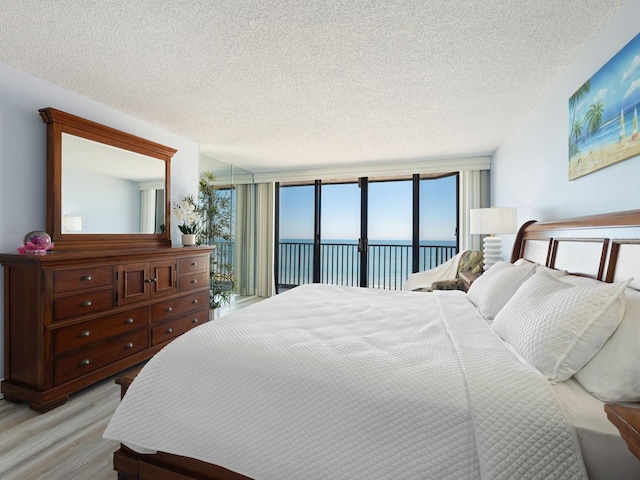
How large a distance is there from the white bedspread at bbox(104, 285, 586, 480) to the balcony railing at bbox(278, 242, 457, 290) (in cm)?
435

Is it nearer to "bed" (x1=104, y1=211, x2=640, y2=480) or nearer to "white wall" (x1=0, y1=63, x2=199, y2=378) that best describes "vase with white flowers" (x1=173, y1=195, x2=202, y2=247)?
"white wall" (x1=0, y1=63, x2=199, y2=378)

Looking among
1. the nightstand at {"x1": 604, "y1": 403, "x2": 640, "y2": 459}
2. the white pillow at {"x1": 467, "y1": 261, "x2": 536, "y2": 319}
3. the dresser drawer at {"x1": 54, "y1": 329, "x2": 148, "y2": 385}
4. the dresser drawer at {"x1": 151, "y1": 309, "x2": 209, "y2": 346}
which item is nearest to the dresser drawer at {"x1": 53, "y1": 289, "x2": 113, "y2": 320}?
the dresser drawer at {"x1": 54, "y1": 329, "x2": 148, "y2": 385}

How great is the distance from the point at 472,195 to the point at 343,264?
9.15 ft

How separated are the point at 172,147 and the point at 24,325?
7.91 feet

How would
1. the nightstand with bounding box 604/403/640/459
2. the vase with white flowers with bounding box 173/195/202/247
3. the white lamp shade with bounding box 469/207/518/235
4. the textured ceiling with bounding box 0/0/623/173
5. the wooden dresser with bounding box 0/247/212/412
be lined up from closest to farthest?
the nightstand with bounding box 604/403/640/459 → the textured ceiling with bounding box 0/0/623/173 → the wooden dresser with bounding box 0/247/212/412 → the white lamp shade with bounding box 469/207/518/235 → the vase with white flowers with bounding box 173/195/202/247

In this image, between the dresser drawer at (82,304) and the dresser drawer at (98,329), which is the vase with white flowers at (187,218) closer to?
the dresser drawer at (98,329)

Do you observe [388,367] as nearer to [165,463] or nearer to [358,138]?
[165,463]

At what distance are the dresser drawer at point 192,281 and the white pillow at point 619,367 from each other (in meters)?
3.26

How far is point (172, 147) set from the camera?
3807 mm

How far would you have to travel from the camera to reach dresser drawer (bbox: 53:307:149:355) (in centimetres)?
221

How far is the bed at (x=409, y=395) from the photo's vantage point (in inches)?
36.0

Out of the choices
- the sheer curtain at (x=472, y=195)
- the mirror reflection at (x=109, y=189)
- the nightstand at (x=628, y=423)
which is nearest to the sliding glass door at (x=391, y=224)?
the sheer curtain at (x=472, y=195)

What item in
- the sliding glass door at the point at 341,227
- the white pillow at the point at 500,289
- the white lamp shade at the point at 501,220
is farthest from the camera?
the sliding glass door at the point at 341,227

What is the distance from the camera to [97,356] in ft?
7.97
